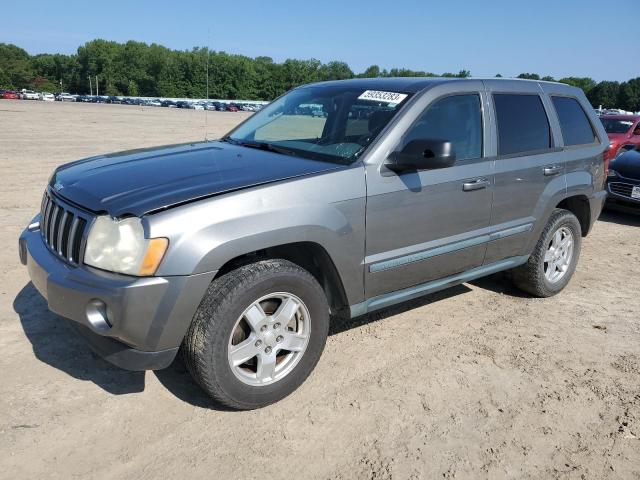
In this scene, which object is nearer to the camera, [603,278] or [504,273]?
[504,273]

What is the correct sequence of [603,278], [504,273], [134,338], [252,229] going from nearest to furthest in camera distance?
[134,338], [252,229], [504,273], [603,278]

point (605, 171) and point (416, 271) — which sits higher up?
point (605, 171)

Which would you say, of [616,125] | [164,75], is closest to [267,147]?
[616,125]

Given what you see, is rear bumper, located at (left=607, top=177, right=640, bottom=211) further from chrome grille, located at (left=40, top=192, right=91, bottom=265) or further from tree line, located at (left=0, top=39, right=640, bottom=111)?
tree line, located at (left=0, top=39, right=640, bottom=111)

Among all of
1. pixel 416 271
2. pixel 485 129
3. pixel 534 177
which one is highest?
pixel 485 129

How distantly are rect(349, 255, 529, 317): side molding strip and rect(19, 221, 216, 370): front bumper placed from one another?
45.0 inches

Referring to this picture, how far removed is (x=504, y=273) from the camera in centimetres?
505

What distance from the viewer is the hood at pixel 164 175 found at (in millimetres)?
2697

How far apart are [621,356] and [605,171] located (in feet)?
6.93

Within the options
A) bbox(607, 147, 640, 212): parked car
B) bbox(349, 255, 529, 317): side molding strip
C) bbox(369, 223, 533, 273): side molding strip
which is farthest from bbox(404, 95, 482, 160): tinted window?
bbox(607, 147, 640, 212): parked car

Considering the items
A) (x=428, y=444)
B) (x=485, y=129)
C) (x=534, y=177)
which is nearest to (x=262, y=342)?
(x=428, y=444)

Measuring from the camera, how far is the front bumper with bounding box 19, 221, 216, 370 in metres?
2.51

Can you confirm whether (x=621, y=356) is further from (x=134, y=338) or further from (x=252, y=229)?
(x=134, y=338)

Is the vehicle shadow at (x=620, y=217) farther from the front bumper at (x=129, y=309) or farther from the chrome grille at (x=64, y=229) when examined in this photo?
the chrome grille at (x=64, y=229)
